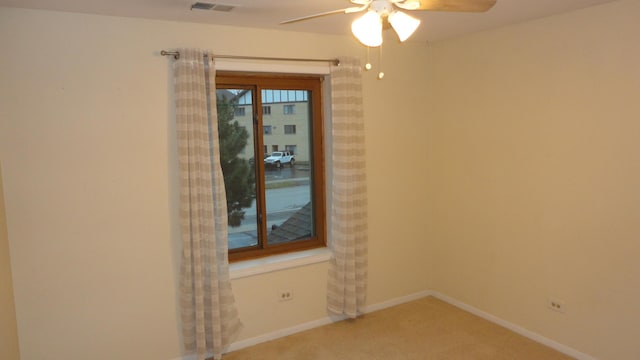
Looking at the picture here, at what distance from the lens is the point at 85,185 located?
2.88 m

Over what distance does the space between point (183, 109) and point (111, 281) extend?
124 cm

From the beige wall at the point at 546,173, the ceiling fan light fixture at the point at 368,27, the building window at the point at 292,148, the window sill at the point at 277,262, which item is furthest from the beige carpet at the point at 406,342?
the ceiling fan light fixture at the point at 368,27

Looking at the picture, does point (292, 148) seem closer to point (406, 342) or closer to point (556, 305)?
point (406, 342)

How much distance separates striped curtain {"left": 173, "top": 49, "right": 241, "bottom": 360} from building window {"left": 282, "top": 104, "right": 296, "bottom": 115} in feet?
2.49

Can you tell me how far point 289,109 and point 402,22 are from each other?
1.96m

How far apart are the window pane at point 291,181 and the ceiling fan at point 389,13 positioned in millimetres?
1839

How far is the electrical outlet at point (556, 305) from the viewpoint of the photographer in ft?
10.7

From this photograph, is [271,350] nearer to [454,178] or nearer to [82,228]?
[82,228]

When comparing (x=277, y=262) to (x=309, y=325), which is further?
(x=309, y=325)

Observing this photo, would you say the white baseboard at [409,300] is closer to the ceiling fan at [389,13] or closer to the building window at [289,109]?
the building window at [289,109]

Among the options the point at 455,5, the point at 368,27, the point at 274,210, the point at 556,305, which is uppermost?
the point at 455,5

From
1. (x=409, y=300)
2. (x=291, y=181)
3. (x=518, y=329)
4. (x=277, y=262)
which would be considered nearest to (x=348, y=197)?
(x=291, y=181)

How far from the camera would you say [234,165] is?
360 centimetres

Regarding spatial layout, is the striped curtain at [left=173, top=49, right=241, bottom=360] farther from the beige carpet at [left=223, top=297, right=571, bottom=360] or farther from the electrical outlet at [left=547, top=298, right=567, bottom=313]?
the electrical outlet at [left=547, top=298, right=567, bottom=313]
